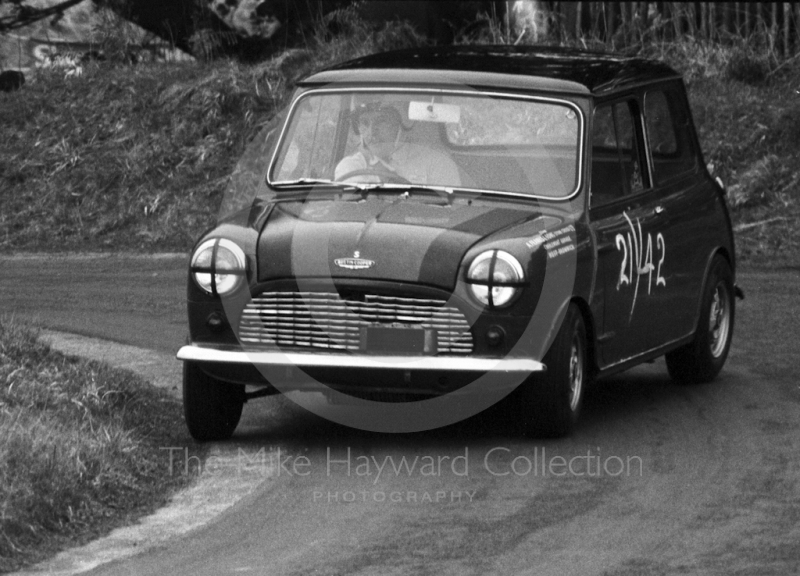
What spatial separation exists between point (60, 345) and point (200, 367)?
2583mm

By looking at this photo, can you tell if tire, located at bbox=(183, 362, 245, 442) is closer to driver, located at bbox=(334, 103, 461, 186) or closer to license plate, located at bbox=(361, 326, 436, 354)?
license plate, located at bbox=(361, 326, 436, 354)

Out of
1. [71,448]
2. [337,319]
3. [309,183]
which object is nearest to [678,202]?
[309,183]

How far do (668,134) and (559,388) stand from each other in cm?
226

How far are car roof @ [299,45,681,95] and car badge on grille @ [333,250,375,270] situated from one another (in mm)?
1311

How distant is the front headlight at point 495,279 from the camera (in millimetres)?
6621

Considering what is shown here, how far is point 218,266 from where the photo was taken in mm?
6867

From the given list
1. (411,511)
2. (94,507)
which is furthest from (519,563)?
(94,507)

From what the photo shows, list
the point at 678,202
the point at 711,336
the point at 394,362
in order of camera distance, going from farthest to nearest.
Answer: the point at 711,336, the point at 678,202, the point at 394,362

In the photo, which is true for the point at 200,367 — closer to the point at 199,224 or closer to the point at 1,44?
the point at 199,224

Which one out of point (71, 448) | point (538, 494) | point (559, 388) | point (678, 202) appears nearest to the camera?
point (538, 494)

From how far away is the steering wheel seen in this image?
7473 mm

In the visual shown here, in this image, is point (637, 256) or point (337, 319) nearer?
point (337, 319)

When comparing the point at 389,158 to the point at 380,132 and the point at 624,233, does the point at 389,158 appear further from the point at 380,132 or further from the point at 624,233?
the point at 624,233

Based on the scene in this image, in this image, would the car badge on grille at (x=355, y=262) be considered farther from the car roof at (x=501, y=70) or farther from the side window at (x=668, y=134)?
the side window at (x=668, y=134)
